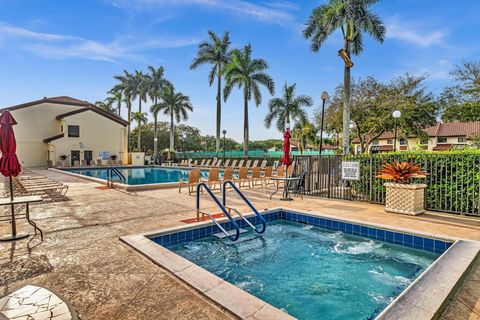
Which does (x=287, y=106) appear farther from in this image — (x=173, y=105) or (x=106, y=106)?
(x=106, y=106)

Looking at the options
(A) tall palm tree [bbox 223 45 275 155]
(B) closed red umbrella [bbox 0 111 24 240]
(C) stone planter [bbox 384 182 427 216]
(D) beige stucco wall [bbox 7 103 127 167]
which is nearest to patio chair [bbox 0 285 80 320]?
(B) closed red umbrella [bbox 0 111 24 240]

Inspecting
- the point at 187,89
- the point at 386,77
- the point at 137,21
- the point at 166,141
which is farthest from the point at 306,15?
the point at 166,141

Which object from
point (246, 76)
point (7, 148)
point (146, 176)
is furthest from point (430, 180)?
point (246, 76)

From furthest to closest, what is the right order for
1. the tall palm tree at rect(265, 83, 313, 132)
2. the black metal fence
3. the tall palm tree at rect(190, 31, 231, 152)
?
the tall palm tree at rect(265, 83, 313, 132) < the tall palm tree at rect(190, 31, 231, 152) < the black metal fence

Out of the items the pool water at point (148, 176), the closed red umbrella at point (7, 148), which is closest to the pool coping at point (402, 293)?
the closed red umbrella at point (7, 148)

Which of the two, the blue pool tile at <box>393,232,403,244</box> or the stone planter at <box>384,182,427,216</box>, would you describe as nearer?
the blue pool tile at <box>393,232,403,244</box>

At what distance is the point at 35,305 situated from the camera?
2500 millimetres

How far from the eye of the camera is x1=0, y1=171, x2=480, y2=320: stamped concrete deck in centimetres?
249

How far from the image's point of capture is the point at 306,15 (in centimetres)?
1611

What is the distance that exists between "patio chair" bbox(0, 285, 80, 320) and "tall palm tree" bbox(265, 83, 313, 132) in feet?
99.2

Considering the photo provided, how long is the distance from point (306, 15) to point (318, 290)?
16577mm

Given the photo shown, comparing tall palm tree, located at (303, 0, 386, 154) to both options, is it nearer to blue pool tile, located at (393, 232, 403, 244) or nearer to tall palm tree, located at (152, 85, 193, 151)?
blue pool tile, located at (393, 232, 403, 244)

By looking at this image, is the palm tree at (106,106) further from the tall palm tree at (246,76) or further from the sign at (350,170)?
the sign at (350,170)

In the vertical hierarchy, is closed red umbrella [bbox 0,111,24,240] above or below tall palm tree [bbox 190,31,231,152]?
below
